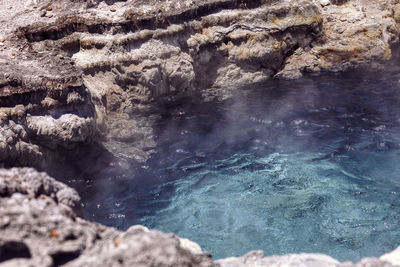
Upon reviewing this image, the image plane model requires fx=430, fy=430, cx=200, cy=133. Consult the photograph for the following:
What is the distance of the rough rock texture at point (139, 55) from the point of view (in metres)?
5.89

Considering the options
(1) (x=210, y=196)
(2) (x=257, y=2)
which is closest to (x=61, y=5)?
(2) (x=257, y=2)

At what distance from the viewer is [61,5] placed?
27.2ft

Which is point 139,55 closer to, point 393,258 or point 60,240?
point 60,240

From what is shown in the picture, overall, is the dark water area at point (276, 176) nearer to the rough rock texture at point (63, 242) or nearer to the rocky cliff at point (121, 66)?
the rocky cliff at point (121, 66)

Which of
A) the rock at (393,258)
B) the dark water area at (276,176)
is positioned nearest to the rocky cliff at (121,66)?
the rock at (393,258)

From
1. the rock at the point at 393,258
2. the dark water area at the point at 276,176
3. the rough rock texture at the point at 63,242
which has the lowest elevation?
the dark water area at the point at 276,176

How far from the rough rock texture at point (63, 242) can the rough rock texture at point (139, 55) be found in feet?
9.58

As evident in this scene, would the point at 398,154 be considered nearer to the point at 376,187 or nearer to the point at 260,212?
the point at 376,187

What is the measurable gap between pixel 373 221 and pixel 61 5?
670 cm

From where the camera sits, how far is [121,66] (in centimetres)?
775

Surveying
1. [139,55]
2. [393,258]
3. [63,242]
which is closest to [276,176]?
[393,258]

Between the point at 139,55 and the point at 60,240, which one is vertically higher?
the point at 60,240

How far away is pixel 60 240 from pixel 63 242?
0.02 metres

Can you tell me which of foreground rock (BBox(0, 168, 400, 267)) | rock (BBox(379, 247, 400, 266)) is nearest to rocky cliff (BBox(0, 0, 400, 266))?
foreground rock (BBox(0, 168, 400, 267))
